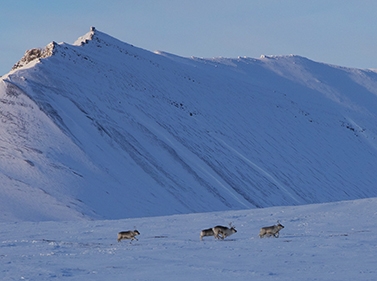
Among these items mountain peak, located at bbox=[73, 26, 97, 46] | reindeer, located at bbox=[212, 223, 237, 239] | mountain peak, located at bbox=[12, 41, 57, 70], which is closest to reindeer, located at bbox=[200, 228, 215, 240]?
reindeer, located at bbox=[212, 223, 237, 239]

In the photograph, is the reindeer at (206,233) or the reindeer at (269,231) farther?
the reindeer at (269,231)

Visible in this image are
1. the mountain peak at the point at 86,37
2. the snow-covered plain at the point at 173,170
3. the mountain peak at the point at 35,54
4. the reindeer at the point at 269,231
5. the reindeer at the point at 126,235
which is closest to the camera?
the snow-covered plain at the point at 173,170

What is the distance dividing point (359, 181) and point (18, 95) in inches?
1152

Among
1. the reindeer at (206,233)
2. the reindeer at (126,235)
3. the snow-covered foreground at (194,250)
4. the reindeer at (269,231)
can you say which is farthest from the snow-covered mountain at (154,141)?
the reindeer at (269,231)

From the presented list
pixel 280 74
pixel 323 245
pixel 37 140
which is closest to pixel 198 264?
pixel 323 245

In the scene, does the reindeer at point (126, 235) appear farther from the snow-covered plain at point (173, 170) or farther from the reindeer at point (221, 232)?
the reindeer at point (221, 232)

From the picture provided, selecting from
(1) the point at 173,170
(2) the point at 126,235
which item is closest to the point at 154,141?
(1) the point at 173,170

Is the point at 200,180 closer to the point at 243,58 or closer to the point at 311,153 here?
the point at 311,153

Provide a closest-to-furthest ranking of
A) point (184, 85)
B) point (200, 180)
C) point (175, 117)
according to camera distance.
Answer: point (200, 180)
point (175, 117)
point (184, 85)

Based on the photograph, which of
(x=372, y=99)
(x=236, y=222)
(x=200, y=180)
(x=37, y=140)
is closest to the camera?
(x=236, y=222)

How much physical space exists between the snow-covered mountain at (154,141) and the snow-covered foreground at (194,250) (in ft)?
31.2

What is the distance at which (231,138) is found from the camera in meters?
56.2

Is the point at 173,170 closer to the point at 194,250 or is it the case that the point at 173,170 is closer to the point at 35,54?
the point at 35,54

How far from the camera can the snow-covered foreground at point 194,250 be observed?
15.2 m
